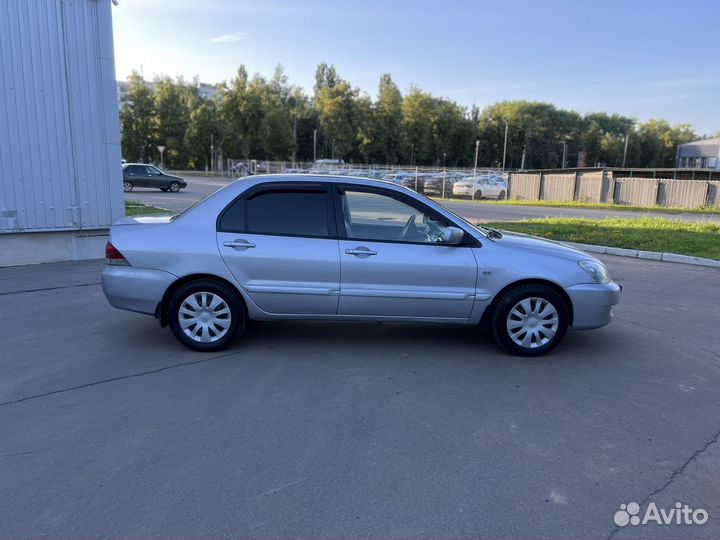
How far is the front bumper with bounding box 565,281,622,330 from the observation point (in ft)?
16.9

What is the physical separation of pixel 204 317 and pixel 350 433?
84.2 inches

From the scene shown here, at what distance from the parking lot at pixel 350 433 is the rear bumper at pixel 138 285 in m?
0.50

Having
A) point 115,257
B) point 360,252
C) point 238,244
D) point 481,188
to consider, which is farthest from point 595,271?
point 481,188

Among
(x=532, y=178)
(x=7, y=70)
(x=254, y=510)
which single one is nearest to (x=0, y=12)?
(x=7, y=70)

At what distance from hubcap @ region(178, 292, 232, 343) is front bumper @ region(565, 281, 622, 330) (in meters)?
3.25

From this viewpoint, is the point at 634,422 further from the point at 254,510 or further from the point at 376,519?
the point at 254,510

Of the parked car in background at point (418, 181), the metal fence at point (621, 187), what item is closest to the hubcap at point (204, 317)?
the metal fence at point (621, 187)

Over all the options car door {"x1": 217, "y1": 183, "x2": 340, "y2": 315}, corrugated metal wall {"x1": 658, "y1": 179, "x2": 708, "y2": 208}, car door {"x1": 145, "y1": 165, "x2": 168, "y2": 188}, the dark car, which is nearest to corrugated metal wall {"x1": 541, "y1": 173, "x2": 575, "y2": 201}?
corrugated metal wall {"x1": 658, "y1": 179, "x2": 708, "y2": 208}

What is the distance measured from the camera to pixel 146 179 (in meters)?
31.4

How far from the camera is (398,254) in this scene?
505cm

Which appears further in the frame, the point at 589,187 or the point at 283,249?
the point at 589,187

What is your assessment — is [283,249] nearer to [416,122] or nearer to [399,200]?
[399,200]

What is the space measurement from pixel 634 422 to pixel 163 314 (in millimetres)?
4083

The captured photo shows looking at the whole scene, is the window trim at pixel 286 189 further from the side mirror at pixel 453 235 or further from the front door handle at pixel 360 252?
the side mirror at pixel 453 235
